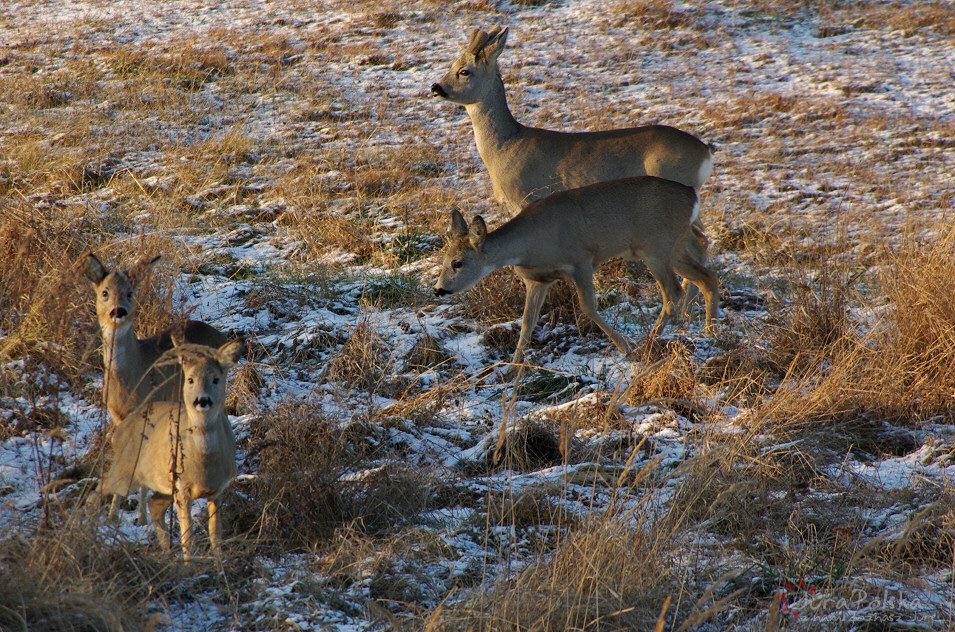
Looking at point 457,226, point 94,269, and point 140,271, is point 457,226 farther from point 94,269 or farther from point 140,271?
point 94,269

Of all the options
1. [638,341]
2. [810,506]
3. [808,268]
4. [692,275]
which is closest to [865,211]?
[808,268]

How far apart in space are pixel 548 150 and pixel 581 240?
1722 mm

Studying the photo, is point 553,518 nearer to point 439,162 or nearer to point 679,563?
point 679,563

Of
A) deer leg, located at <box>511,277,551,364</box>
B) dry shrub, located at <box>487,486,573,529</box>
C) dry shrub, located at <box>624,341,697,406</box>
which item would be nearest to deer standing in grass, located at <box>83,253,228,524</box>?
dry shrub, located at <box>487,486,573,529</box>

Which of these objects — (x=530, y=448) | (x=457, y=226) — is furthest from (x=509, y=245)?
(x=530, y=448)

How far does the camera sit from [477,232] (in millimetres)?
6180

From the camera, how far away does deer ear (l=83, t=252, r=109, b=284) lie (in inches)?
177

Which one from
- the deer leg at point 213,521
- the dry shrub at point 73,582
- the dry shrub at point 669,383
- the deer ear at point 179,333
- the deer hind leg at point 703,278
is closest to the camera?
the dry shrub at point 73,582

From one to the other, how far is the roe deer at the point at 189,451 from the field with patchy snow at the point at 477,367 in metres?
0.18

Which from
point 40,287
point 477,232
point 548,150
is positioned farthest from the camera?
point 548,150

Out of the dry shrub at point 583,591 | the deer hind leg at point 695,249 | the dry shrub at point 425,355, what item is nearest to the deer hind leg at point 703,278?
the deer hind leg at point 695,249

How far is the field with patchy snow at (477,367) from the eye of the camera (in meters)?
3.37


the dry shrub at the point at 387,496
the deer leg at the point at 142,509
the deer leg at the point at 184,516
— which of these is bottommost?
the dry shrub at the point at 387,496

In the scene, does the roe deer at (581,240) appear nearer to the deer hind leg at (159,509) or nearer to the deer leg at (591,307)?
the deer leg at (591,307)
